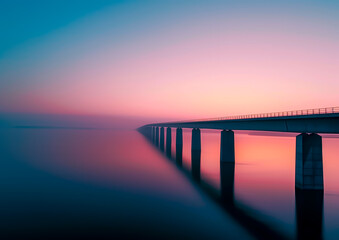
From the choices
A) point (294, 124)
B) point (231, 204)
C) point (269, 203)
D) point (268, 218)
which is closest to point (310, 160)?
point (294, 124)

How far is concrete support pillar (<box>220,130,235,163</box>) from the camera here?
5388 centimetres

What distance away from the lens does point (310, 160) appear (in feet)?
95.8

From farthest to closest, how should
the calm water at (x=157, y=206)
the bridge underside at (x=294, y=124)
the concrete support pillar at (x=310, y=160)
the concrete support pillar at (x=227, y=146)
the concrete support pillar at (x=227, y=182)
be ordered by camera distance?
the concrete support pillar at (x=227, y=146) → the concrete support pillar at (x=227, y=182) → the concrete support pillar at (x=310, y=160) → the bridge underside at (x=294, y=124) → the calm water at (x=157, y=206)

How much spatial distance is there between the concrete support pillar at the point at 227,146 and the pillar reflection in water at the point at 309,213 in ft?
75.9

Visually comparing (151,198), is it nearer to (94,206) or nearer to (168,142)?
(94,206)

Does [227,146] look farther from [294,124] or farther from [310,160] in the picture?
[310,160]

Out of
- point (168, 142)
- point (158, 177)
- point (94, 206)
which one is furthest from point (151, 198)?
point (168, 142)

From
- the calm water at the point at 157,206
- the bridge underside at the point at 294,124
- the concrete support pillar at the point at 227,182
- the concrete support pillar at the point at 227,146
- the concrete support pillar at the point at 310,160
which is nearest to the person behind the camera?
the calm water at the point at 157,206

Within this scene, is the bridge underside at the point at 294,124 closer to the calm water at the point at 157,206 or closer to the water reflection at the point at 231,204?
the calm water at the point at 157,206

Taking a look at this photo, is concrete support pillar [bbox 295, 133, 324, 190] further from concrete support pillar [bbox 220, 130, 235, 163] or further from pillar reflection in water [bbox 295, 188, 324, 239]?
concrete support pillar [bbox 220, 130, 235, 163]

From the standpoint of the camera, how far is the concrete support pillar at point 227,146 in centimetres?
5388

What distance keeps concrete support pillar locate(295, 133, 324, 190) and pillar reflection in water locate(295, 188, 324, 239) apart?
1.18 meters

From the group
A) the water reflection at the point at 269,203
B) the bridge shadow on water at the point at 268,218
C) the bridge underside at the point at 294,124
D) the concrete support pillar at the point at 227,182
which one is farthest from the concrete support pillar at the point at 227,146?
the bridge shadow on water at the point at 268,218

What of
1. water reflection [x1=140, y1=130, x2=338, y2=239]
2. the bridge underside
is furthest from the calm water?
the bridge underside
